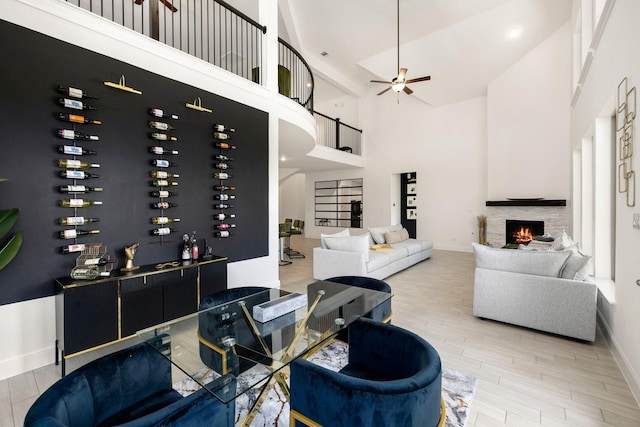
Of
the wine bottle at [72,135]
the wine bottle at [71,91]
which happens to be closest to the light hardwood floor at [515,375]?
the wine bottle at [72,135]

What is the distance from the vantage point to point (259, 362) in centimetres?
141

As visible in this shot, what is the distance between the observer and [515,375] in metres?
2.35

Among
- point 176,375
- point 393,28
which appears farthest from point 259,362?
point 393,28

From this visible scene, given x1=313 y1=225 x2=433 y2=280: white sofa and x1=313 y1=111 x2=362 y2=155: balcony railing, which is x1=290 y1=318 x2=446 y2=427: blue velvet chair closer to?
x1=313 y1=225 x2=433 y2=280: white sofa

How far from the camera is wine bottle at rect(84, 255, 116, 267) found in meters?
2.59

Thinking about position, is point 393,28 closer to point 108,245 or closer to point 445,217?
point 445,217

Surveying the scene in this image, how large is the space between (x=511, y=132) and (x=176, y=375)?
825cm

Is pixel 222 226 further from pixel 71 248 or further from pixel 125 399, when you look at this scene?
pixel 125 399

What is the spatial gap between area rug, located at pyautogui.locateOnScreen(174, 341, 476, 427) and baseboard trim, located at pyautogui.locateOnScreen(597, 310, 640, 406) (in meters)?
1.06

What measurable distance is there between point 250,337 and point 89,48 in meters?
3.12

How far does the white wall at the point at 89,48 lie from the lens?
2424 mm

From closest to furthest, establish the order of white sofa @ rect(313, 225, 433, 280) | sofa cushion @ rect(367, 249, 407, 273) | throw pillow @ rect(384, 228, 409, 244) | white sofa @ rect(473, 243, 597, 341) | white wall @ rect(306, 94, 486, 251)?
white sofa @ rect(473, 243, 597, 341) < white sofa @ rect(313, 225, 433, 280) < sofa cushion @ rect(367, 249, 407, 273) < throw pillow @ rect(384, 228, 409, 244) < white wall @ rect(306, 94, 486, 251)

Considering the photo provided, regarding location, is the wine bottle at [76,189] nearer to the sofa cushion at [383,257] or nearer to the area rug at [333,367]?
the area rug at [333,367]

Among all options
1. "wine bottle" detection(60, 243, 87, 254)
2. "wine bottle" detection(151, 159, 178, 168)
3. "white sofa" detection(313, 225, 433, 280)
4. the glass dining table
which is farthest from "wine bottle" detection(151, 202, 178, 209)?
"white sofa" detection(313, 225, 433, 280)
